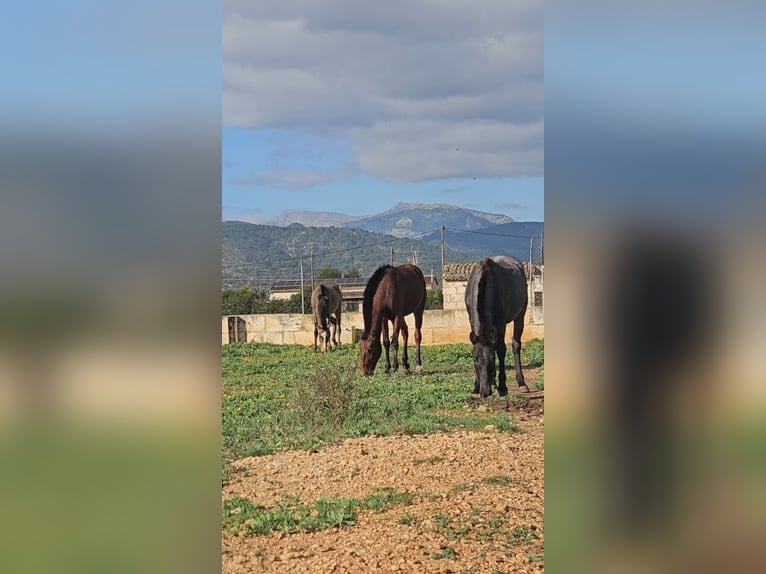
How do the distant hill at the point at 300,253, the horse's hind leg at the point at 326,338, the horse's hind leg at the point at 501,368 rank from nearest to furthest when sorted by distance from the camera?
1. the horse's hind leg at the point at 501,368
2. the horse's hind leg at the point at 326,338
3. the distant hill at the point at 300,253

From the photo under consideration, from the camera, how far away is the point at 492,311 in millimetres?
9758

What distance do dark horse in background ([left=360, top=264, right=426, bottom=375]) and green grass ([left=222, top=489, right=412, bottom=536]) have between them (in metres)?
6.72

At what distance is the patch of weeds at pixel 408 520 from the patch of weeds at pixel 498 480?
3.04 feet

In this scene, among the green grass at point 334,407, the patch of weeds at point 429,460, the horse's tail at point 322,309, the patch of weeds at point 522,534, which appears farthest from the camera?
the horse's tail at point 322,309

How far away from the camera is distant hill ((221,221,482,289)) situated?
25828 mm

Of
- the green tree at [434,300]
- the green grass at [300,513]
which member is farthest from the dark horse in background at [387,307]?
the green tree at [434,300]

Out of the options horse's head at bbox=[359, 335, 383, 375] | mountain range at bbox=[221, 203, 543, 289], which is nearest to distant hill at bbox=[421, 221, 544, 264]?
mountain range at bbox=[221, 203, 543, 289]

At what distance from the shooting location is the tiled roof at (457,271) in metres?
21.7

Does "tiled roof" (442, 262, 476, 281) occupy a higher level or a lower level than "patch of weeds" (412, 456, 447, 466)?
higher

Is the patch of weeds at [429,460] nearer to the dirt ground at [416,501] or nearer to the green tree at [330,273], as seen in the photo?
the dirt ground at [416,501]

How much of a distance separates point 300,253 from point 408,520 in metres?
→ 25.6

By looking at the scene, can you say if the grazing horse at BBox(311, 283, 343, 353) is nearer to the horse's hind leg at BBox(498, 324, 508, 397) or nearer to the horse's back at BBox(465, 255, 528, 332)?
the horse's back at BBox(465, 255, 528, 332)
